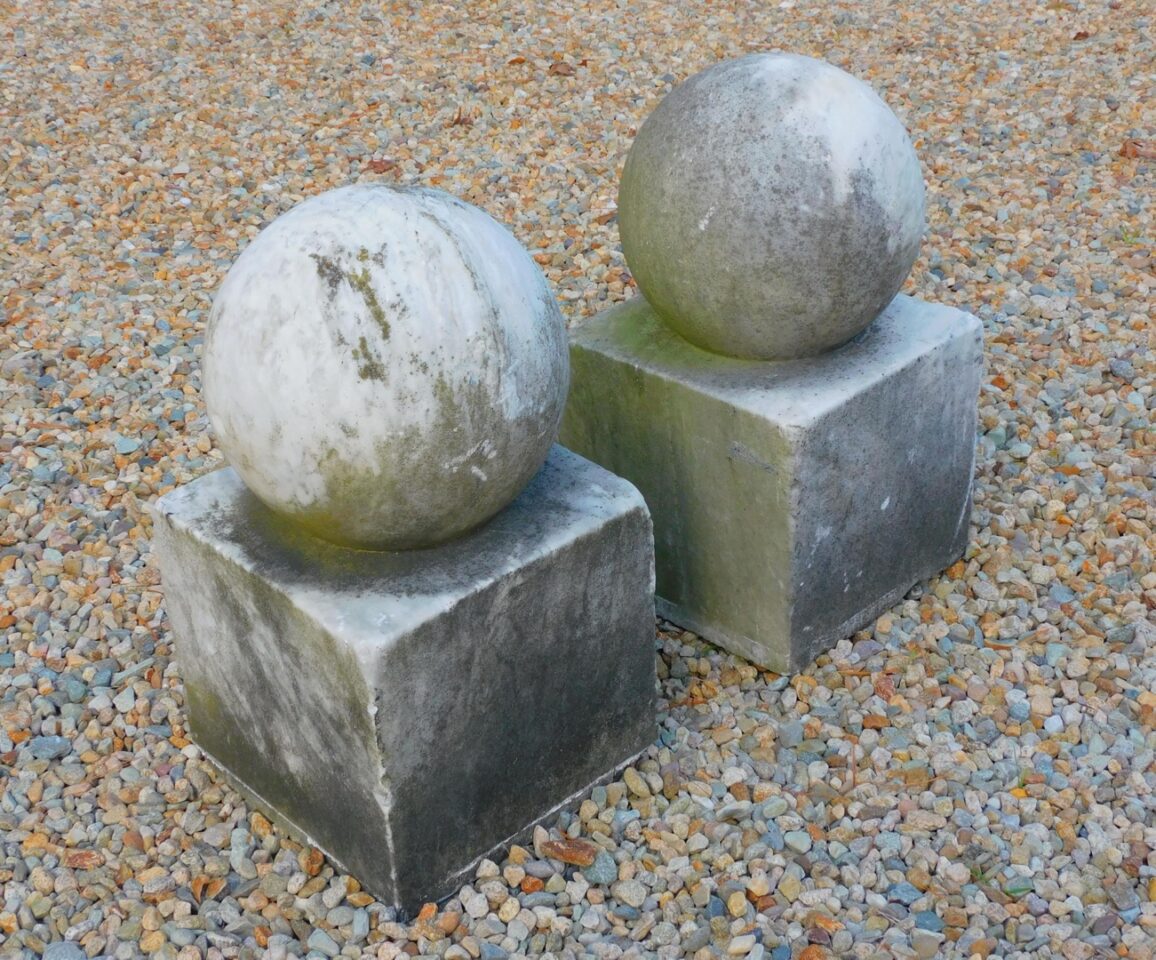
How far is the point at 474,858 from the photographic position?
11.1 ft

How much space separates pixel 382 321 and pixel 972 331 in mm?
1930

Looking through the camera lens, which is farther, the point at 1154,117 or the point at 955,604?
the point at 1154,117

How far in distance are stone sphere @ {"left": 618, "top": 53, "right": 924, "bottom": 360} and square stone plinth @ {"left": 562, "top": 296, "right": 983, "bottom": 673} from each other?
0.16 metres

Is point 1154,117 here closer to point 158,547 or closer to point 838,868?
point 838,868

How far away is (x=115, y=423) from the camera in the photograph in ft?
17.2

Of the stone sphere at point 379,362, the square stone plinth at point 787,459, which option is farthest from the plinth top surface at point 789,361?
the stone sphere at point 379,362

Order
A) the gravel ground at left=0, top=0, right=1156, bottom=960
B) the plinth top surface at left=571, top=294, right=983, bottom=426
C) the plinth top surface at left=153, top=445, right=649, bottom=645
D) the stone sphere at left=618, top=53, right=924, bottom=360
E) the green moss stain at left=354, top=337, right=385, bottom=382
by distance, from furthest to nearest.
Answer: the plinth top surface at left=571, top=294, right=983, bottom=426 → the stone sphere at left=618, top=53, right=924, bottom=360 → the gravel ground at left=0, top=0, right=1156, bottom=960 → the plinth top surface at left=153, top=445, right=649, bottom=645 → the green moss stain at left=354, top=337, right=385, bottom=382

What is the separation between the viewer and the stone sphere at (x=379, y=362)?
2.91 m

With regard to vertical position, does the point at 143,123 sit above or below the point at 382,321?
below

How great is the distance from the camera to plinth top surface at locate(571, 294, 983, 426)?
12.3ft

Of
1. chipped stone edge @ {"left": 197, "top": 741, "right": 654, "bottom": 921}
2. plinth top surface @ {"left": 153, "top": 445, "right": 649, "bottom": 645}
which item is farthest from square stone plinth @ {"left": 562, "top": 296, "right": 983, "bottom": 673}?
chipped stone edge @ {"left": 197, "top": 741, "right": 654, "bottom": 921}

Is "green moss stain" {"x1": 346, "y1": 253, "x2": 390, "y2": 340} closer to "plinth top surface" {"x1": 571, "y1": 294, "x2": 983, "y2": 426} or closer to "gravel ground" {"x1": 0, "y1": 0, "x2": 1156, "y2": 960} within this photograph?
"plinth top surface" {"x1": 571, "y1": 294, "x2": 983, "y2": 426}

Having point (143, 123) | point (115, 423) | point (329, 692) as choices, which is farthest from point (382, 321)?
point (143, 123)

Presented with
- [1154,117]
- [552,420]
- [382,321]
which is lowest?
[1154,117]
